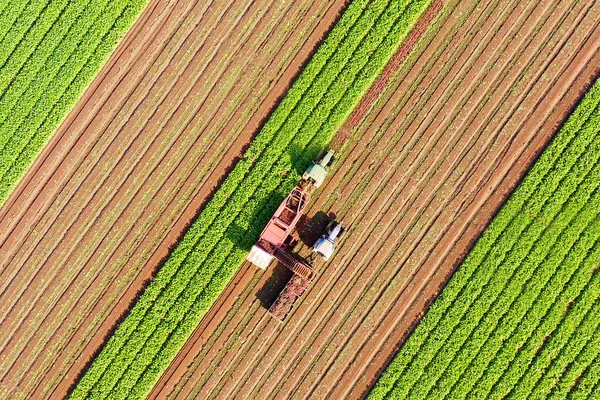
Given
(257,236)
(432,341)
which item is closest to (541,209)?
(432,341)

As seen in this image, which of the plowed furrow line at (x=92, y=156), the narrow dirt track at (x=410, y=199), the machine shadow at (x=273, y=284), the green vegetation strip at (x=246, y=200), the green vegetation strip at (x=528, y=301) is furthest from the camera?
the plowed furrow line at (x=92, y=156)

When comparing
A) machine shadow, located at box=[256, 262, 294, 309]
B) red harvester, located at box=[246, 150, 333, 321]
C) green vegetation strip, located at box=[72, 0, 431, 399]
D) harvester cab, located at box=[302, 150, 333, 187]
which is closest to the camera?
red harvester, located at box=[246, 150, 333, 321]

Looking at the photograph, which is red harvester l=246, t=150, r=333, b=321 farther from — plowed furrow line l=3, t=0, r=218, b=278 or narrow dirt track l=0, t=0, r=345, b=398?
plowed furrow line l=3, t=0, r=218, b=278

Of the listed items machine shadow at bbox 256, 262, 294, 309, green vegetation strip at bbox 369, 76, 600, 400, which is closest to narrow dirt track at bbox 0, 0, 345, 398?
machine shadow at bbox 256, 262, 294, 309

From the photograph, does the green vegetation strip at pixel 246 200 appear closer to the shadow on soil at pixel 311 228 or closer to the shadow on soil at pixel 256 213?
the shadow on soil at pixel 256 213

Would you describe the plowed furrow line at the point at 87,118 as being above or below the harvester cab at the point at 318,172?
below

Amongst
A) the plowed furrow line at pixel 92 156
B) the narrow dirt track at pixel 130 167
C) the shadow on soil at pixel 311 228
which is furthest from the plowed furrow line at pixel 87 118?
the shadow on soil at pixel 311 228
